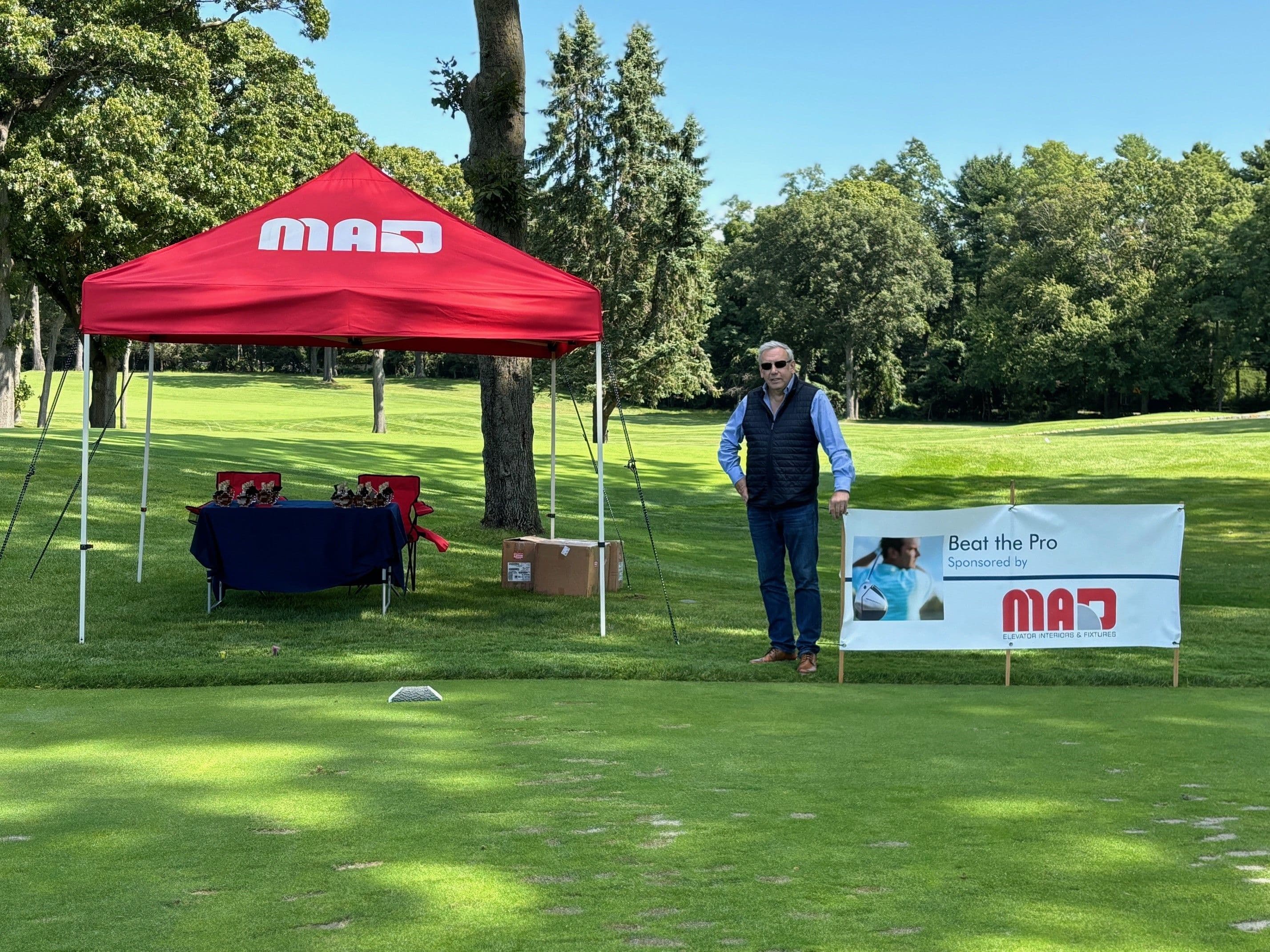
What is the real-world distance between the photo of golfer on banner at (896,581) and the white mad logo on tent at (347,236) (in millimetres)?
4170

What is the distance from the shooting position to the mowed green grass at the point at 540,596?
836 centimetres

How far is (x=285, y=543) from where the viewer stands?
10.1 meters

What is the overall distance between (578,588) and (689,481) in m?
17.1

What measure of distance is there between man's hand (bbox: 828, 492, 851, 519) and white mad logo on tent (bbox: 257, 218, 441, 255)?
12.8 feet

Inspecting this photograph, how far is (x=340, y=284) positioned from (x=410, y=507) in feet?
9.68

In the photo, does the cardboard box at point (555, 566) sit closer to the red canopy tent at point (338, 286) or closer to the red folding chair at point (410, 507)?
the red folding chair at point (410, 507)

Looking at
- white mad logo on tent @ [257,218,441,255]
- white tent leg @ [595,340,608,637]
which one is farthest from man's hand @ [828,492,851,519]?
white mad logo on tent @ [257,218,441,255]

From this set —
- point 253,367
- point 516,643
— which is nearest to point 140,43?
point 516,643

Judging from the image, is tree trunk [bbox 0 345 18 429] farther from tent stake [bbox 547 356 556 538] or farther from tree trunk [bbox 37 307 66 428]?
tent stake [bbox 547 356 556 538]

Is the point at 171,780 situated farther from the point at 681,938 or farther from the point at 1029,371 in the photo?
the point at 1029,371

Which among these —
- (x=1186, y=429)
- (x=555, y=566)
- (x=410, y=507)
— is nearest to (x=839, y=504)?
(x=555, y=566)

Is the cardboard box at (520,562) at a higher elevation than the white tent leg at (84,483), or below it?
below

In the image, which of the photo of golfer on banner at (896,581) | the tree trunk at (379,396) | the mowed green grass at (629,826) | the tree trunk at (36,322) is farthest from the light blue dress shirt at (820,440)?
the tree trunk at (36,322)

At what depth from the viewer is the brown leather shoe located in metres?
8.45
